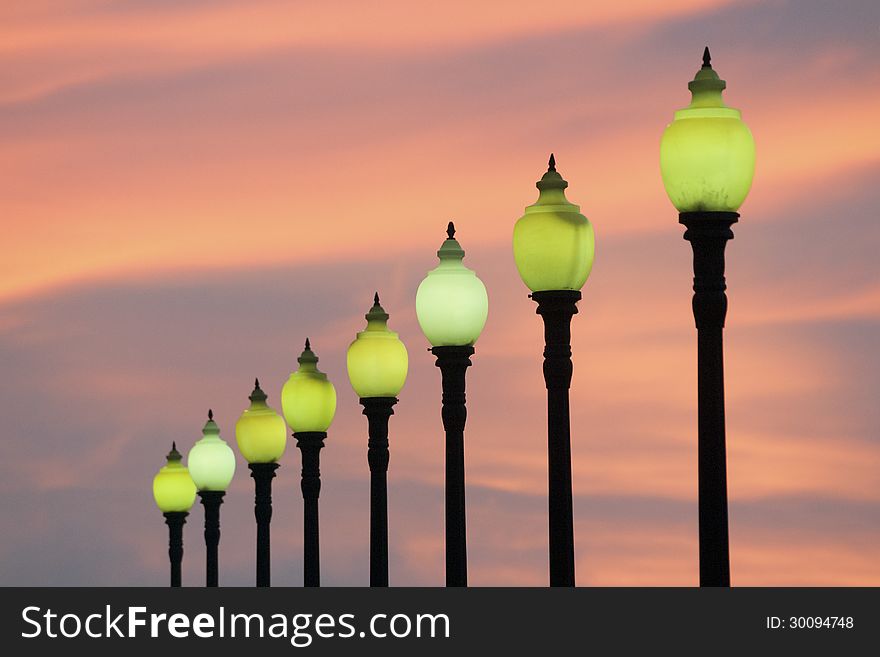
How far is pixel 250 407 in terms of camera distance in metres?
41.6

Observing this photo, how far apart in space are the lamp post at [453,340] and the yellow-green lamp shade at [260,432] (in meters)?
→ 10.0

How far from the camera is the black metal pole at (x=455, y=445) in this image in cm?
3097

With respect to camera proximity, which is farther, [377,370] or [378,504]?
[378,504]

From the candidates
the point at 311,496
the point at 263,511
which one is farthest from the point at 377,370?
the point at 263,511

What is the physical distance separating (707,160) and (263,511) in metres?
19.8

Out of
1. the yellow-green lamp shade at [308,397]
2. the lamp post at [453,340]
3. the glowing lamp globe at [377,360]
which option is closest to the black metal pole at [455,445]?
the lamp post at [453,340]

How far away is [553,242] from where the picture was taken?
27859mm

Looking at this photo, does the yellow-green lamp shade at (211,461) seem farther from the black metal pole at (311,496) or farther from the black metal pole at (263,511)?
the black metal pole at (311,496)

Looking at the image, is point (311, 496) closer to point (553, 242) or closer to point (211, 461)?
point (211, 461)
